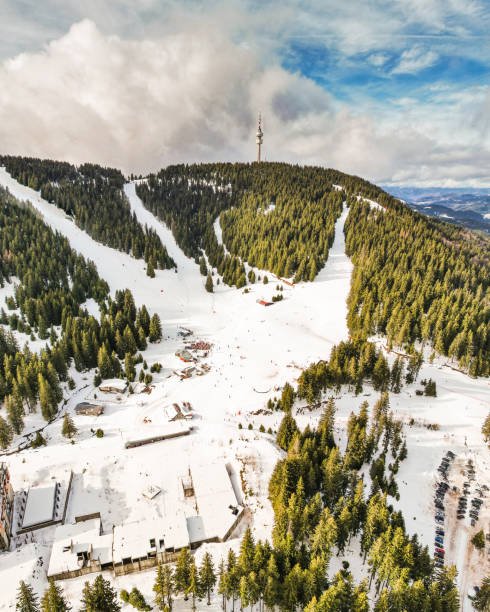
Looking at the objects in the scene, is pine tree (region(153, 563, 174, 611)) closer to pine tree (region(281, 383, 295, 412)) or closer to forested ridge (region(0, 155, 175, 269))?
pine tree (region(281, 383, 295, 412))

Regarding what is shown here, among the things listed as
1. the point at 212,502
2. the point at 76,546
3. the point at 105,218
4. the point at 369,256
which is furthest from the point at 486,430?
the point at 105,218

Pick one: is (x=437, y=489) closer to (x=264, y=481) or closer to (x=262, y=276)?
(x=264, y=481)

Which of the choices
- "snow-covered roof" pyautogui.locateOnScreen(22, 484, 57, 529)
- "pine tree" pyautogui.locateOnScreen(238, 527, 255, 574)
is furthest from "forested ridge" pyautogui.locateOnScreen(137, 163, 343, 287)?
"snow-covered roof" pyautogui.locateOnScreen(22, 484, 57, 529)

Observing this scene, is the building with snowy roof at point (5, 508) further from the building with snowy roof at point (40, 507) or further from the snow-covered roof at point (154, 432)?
the snow-covered roof at point (154, 432)

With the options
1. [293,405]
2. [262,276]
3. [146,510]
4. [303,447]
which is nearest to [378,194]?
[262,276]

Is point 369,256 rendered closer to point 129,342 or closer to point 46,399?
point 129,342
